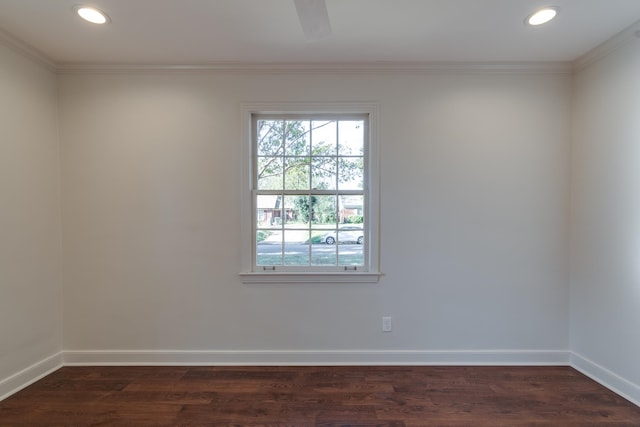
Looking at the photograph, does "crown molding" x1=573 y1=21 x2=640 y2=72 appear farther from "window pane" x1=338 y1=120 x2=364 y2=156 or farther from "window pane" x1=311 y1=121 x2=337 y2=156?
"window pane" x1=311 y1=121 x2=337 y2=156

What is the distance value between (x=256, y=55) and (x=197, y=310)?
213cm

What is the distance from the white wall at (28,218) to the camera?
212 cm

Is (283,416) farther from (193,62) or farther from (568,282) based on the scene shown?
(193,62)

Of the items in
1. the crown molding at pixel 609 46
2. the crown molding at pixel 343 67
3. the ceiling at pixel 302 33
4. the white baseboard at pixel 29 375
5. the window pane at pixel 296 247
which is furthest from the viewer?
the window pane at pixel 296 247

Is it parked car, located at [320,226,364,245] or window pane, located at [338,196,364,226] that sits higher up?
window pane, located at [338,196,364,226]

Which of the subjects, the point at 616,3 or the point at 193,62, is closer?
the point at 616,3

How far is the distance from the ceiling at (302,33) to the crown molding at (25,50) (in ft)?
0.10

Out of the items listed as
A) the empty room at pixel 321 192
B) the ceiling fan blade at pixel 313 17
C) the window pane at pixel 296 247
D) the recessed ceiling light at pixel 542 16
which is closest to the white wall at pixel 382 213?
the empty room at pixel 321 192

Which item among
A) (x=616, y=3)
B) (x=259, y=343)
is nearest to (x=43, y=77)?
(x=259, y=343)

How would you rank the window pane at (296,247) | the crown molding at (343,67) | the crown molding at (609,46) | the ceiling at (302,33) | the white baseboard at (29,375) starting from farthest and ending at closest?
1. the window pane at (296,247)
2. the crown molding at (343,67)
3. the white baseboard at (29,375)
4. the crown molding at (609,46)
5. the ceiling at (302,33)

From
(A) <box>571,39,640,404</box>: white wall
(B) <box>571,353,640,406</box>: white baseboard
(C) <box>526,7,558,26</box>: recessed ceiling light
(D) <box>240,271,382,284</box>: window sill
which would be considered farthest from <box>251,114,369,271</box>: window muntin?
(B) <box>571,353,640,406</box>: white baseboard

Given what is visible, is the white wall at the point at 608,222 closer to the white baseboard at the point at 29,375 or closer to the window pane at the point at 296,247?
the window pane at the point at 296,247

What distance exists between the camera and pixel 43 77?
238 centimetres

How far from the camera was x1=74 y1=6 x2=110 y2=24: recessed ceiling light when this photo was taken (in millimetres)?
1825
